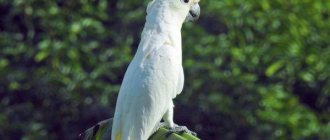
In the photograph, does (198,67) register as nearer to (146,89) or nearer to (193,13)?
(193,13)

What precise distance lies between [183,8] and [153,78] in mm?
385

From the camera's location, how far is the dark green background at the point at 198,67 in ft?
25.5

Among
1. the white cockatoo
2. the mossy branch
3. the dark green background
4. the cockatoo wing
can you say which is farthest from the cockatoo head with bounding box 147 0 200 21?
the dark green background

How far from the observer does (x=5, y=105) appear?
838cm

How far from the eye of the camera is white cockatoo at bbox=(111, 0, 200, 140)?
4.75 meters

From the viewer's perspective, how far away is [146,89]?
190 inches

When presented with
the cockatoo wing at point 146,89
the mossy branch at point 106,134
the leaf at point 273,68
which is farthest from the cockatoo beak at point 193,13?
the leaf at point 273,68

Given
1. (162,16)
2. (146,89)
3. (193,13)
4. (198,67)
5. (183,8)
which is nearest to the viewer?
(146,89)

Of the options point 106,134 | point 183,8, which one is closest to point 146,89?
point 106,134

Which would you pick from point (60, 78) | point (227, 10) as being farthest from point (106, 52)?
point (227, 10)

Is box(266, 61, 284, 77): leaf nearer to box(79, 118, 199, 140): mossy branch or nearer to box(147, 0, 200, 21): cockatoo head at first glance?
box(147, 0, 200, 21): cockatoo head

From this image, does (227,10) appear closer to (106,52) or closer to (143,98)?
(106,52)

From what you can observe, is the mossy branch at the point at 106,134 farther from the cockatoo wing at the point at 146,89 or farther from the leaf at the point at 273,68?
the leaf at the point at 273,68

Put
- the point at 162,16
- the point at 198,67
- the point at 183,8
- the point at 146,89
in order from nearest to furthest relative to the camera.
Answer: the point at 146,89
the point at 162,16
the point at 183,8
the point at 198,67
